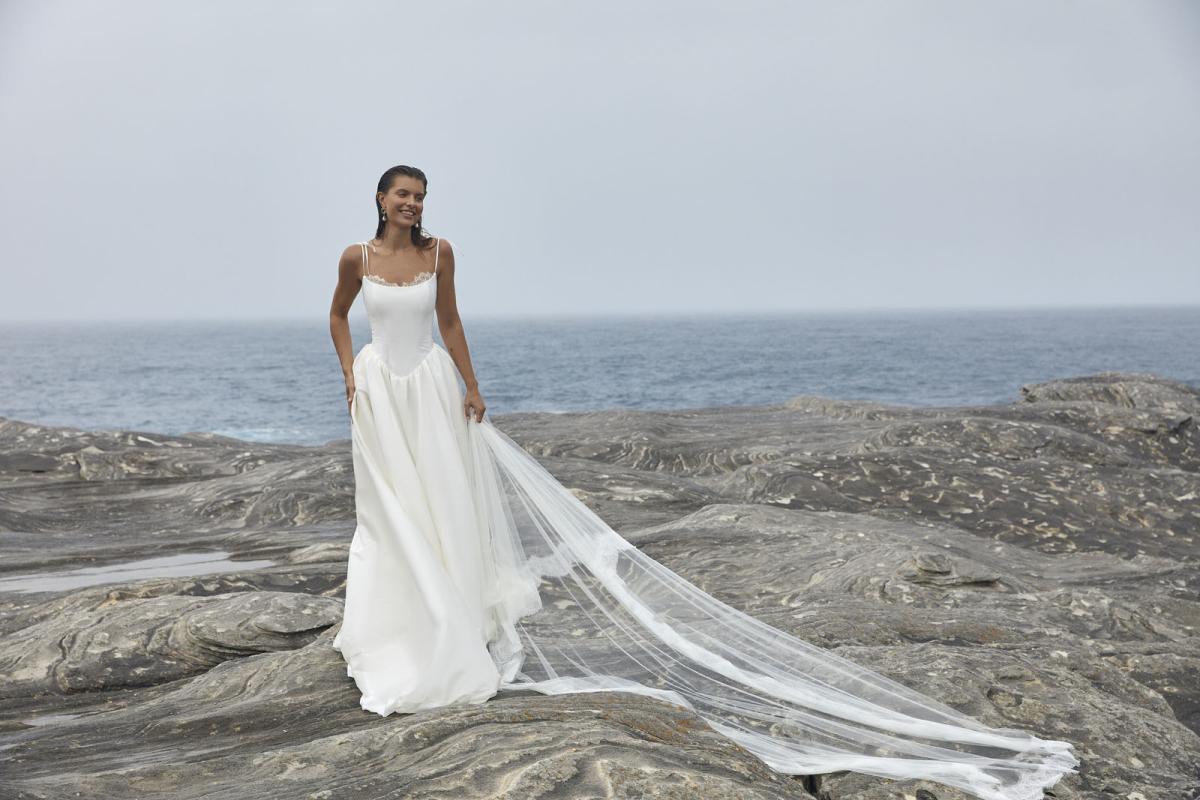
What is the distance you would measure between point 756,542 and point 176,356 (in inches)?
5726

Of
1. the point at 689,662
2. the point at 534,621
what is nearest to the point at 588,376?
the point at 534,621

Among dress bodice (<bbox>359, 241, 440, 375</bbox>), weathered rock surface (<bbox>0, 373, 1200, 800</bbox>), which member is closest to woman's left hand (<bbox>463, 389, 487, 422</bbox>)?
dress bodice (<bbox>359, 241, 440, 375</bbox>)

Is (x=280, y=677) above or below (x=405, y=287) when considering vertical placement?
below

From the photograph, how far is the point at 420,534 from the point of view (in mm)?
6461

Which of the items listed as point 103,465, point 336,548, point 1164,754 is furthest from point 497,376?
point 1164,754

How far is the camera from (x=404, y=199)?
21.3 ft

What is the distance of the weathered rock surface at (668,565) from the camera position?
5.00 meters

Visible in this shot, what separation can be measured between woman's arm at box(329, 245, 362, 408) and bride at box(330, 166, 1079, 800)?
14 mm

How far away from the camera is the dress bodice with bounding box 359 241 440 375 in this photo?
22.0 feet

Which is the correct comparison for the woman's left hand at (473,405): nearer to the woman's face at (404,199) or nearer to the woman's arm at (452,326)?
the woman's arm at (452,326)

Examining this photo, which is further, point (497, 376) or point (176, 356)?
point (176, 356)

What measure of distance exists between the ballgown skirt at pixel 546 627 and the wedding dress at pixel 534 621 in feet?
0.04

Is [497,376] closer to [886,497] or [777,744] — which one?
[886,497]

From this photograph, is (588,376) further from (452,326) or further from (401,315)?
(401,315)
